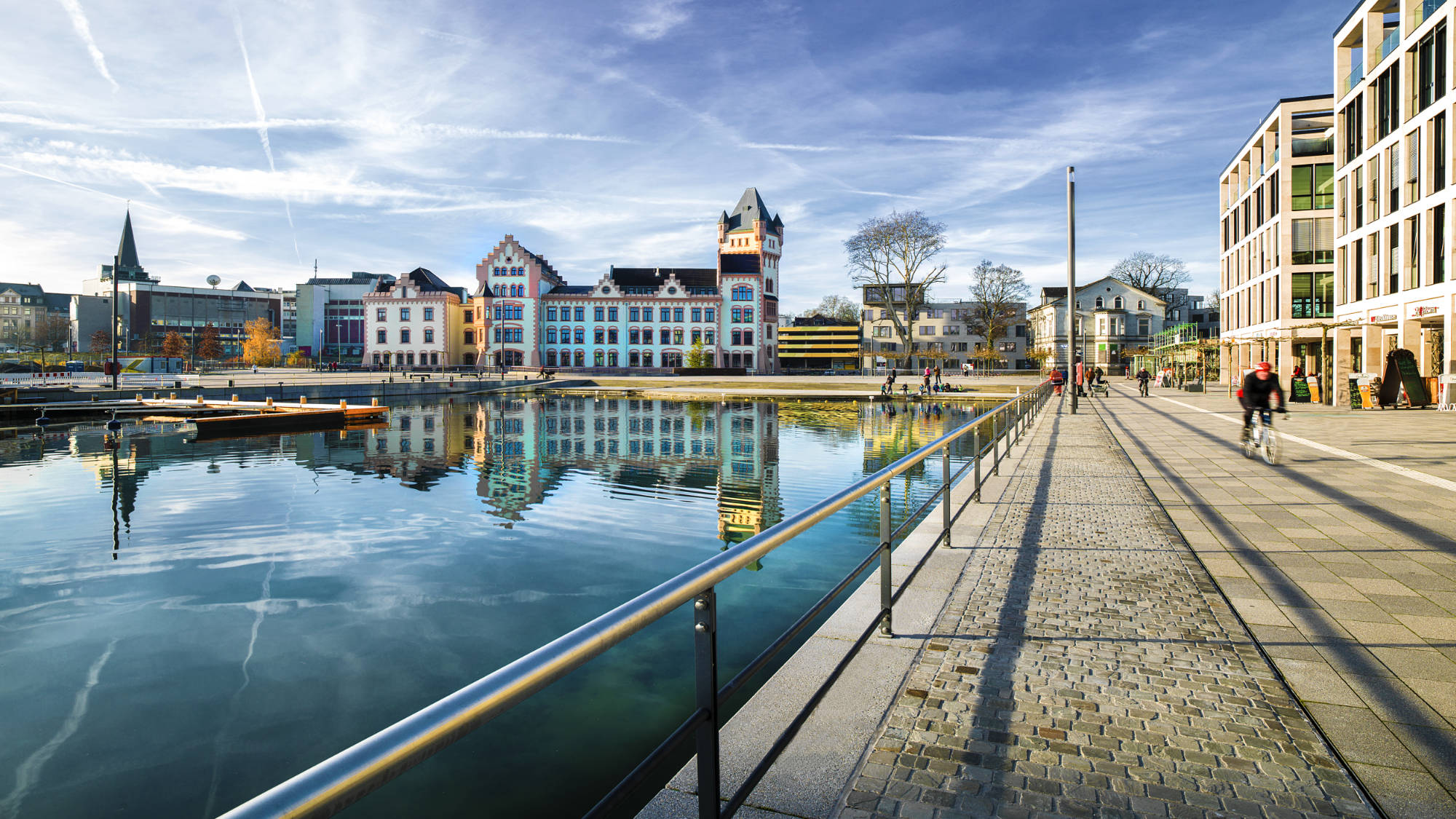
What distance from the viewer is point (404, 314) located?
89.8 metres

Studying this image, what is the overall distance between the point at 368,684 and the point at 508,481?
944cm

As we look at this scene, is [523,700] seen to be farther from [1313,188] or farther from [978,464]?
[1313,188]

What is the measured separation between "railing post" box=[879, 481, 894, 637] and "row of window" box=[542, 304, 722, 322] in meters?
83.4

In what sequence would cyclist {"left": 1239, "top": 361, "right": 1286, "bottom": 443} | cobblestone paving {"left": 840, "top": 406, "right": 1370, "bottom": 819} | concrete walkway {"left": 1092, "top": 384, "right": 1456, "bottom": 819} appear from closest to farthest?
cobblestone paving {"left": 840, "top": 406, "right": 1370, "bottom": 819} < concrete walkway {"left": 1092, "top": 384, "right": 1456, "bottom": 819} < cyclist {"left": 1239, "top": 361, "right": 1286, "bottom": 443}

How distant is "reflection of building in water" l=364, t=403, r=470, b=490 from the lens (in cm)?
1643

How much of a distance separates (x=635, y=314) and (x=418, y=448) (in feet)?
223

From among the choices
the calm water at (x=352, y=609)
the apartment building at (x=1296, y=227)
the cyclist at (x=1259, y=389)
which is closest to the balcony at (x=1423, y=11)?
the apartment building at (x=1296, y=227)

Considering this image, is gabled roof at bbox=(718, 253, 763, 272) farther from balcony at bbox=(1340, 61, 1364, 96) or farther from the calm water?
the calm water

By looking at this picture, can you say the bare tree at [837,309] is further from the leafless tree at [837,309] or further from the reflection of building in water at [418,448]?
the reflection of building in water at [418,448]

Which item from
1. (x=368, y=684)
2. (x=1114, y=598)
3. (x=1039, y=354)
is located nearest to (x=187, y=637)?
(x=368, y=684)

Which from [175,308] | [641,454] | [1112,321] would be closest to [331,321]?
[175,308]

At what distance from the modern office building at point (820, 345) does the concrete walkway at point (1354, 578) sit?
329 feet

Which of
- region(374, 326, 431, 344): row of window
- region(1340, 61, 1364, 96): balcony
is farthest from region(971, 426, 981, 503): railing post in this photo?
region(374, 326, 431, 344): row of window

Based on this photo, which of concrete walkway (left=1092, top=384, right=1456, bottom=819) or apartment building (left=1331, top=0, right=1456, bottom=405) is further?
apartment building (left=1331, top=0, right=1456, bottom=405)
